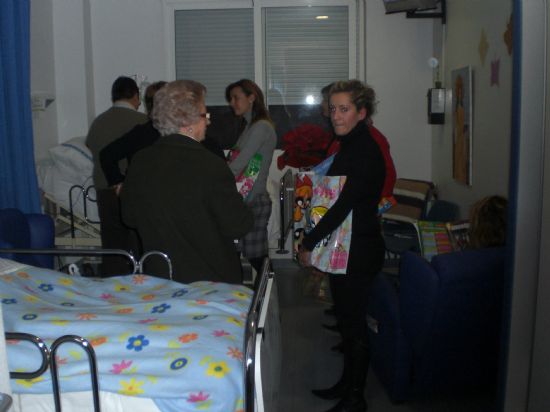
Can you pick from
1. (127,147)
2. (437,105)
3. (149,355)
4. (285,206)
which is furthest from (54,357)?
(437,105)

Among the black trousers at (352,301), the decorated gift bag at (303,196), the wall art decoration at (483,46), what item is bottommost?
the black trousers at (352,301)

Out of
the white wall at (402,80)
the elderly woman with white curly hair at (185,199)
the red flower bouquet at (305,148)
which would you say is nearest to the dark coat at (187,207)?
the elderly woman with white curly hair at (185,199)

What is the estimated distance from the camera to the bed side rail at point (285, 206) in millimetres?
5051

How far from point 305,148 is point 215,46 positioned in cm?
175

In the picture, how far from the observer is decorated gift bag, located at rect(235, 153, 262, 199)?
393cm

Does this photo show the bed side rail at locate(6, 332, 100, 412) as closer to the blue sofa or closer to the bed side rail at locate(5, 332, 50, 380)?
the bed side rail at locate(5, 332, 50, 380)

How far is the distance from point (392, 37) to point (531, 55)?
372cm

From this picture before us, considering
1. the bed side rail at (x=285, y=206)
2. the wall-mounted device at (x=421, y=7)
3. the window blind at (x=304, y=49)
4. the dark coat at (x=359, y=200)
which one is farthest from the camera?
the window blind at (x=304, y=49)

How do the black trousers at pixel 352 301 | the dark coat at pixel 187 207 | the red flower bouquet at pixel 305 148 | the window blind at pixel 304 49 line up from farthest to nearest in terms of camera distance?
1. the window blind at pixel 304 49
2. the red flower bouquet at pixel 305 148
3. the black trousers at pixel 352 301
4. the dark coat at pixel 187 207

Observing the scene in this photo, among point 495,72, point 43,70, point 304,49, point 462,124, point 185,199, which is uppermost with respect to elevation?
point 304,49

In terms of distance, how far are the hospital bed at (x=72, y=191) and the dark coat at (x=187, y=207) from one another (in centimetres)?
260

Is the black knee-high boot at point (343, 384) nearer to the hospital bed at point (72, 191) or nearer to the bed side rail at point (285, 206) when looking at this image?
the bed side rail at point (285, 206)

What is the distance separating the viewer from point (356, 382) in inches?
115

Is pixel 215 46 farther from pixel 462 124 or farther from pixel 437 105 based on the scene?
pixel 462 124
